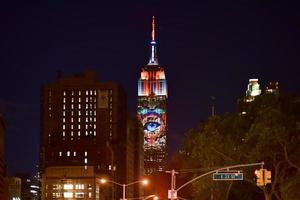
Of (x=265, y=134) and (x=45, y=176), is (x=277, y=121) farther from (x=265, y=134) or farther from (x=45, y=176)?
(x=45, y=176)

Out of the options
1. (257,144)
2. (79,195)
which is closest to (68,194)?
(79,195)

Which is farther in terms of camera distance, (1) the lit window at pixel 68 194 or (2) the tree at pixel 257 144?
(1) the lit window at pixel 68 194

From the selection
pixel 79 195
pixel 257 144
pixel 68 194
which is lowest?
pixel 257 144

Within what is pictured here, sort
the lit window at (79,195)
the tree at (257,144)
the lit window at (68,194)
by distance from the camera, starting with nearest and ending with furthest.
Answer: the tree at (257,144)
the lit window at (68,194)
the lit window at (79,195)

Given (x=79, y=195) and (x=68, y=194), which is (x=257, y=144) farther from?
(x=68, y=194)

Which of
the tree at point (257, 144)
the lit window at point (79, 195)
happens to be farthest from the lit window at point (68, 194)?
the tree at point (257, 144)

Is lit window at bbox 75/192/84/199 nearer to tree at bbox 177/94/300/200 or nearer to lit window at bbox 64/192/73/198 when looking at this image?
lit window at bbox 64/192/73/198

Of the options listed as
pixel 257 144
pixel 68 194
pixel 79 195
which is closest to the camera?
pixel 257 144

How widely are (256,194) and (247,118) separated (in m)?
11.5

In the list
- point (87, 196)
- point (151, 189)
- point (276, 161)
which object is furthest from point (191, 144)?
point (87, 196)

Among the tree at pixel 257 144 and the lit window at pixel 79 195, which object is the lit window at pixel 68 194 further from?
the tree at pixel 257 144

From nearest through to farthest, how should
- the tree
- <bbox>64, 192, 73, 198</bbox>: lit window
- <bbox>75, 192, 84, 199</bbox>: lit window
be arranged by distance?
the tree
<bbox>64, 192, 73, 198</bbox>: lit window
<bbox>75, 192, 84, 199</bbox>: lit window

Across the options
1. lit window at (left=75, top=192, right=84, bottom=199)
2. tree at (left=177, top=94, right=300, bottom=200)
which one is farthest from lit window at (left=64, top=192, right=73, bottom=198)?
tree at (left=177, top=94, right=300, bottom=200)

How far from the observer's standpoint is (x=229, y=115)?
7806 cm
